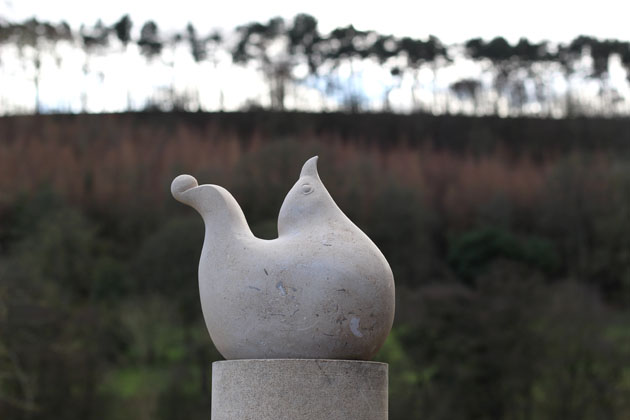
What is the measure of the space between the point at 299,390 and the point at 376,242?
120 ft

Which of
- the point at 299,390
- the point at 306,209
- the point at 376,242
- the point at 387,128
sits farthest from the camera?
the point at 387,128

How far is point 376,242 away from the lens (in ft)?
143

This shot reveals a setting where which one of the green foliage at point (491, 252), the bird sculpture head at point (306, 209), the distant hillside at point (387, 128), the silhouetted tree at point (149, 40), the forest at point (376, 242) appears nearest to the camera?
the bird sculpture head at point (306, 209)

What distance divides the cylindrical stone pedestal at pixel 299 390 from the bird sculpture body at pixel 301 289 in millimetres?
163

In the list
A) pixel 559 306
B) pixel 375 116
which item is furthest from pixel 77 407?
pixel 375 116

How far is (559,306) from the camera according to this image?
3136cm

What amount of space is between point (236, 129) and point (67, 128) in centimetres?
994

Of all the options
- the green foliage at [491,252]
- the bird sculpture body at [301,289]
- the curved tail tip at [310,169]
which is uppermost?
the curved tail tip at [310,169]

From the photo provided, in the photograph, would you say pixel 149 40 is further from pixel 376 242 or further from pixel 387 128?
pixel 376 242

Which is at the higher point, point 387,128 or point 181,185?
point 387,128

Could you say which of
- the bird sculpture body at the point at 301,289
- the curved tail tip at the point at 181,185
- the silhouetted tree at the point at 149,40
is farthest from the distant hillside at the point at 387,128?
the bird sculpture body at the point at 301,289

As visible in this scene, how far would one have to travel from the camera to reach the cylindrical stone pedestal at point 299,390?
700 cm

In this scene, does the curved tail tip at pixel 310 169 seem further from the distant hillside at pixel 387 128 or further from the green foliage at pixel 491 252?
the distant hillside at pixel 387 128

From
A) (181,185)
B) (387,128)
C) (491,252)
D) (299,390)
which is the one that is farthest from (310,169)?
(387,128)
